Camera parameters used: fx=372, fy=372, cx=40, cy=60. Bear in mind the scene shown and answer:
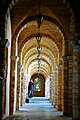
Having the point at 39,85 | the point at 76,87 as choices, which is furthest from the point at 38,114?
the point at 39,85

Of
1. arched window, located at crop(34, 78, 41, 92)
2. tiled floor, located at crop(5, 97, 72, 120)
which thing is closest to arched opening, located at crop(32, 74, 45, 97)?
arched window, located at crop(34, 78, 41, 92)

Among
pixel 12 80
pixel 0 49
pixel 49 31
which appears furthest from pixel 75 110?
pixel 49 31

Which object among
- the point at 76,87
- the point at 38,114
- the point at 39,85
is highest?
the point at 39,85

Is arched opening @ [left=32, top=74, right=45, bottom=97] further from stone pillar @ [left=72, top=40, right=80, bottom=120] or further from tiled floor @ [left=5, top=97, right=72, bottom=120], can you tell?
stone pillar @ [left=72, top=40, right=80, bottom=120]

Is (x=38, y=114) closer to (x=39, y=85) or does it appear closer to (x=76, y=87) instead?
(x=76, y=87)

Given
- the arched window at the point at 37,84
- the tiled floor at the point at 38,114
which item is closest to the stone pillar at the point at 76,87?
the tiled floor at the point at 38,114

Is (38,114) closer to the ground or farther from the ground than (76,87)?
closer to the ground

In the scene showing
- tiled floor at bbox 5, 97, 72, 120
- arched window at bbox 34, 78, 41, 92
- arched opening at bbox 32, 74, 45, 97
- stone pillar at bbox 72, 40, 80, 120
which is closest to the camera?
stone pillar at bbox 72, 40, 80, 120

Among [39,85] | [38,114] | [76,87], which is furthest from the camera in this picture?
[39,85]

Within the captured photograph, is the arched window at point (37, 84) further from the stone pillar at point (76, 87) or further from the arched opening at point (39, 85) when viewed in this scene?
the stone pillar at point (76, 87)

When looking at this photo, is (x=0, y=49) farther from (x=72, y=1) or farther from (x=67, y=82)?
(x=67, y=82)

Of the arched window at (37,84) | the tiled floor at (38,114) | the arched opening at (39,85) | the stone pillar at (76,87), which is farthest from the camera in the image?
the arched window at (37,84)

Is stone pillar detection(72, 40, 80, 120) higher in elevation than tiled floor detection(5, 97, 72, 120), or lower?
higher

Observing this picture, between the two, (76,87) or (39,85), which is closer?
(76,87)
